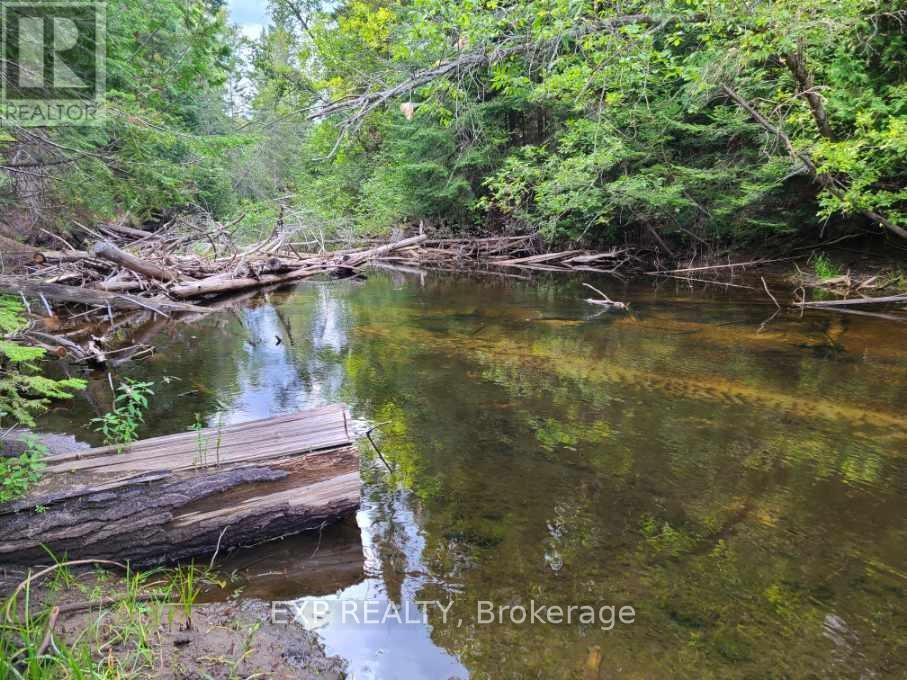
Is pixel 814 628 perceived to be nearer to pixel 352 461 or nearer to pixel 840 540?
pixel 840 540

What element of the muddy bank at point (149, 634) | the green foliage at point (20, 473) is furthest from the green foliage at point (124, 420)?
the muddy bank at point (149, 634)

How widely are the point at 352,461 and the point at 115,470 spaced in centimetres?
128

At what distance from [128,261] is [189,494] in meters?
7.63

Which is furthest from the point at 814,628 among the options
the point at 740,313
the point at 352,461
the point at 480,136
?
the point at 480,136

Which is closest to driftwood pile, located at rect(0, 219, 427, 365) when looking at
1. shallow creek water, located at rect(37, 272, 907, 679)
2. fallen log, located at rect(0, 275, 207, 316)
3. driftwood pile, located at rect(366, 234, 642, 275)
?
fallen log, located at rect(0, 275, 207, 316)

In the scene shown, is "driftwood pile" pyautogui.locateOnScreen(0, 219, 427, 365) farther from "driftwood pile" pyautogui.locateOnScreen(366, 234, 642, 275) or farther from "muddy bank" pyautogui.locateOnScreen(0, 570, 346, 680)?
"driftwood pile" pyautogui.locateOnScreen(366, 234, 642, 275)

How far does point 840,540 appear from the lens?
9.89 ft

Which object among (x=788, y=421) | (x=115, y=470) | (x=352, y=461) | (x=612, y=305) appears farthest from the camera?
(x=612, y=305)

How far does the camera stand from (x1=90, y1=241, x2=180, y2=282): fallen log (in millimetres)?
8547

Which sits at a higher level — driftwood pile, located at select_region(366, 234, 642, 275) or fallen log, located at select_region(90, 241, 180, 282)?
driftwood pile, located at select_region(366, 234, 642, 275)

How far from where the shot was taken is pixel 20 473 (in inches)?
100

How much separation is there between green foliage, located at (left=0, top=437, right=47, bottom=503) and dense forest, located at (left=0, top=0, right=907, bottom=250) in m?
2.02

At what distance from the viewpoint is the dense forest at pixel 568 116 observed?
5301 mm

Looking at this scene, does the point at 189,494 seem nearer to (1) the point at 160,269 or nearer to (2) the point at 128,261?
(2) the point at 128,261
